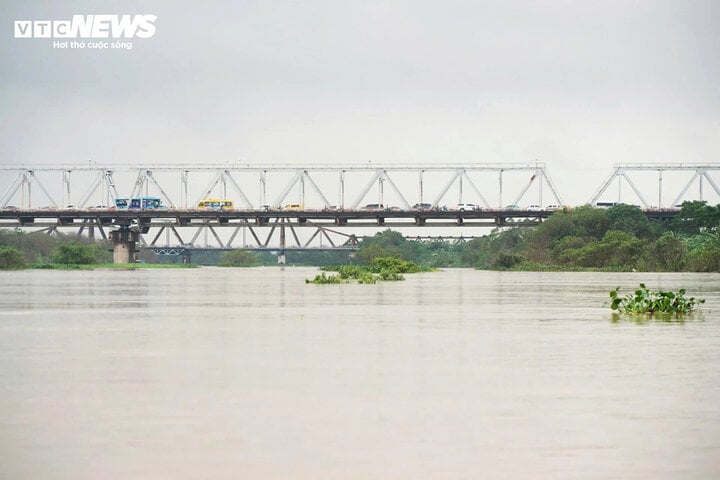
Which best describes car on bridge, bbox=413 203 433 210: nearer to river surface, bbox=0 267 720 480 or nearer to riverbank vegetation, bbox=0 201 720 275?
riverbank vegetation, bbox=0 201 720 275

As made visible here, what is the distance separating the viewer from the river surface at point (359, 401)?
11109 mm

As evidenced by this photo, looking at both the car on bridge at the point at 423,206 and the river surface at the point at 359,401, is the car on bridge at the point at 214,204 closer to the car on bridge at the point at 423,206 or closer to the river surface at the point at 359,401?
the car on bridge at the point at 423,206

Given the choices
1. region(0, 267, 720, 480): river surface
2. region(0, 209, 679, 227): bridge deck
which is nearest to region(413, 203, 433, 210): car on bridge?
region(0, 209, 679, 227): bridge deck

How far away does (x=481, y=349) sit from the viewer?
22062 mm

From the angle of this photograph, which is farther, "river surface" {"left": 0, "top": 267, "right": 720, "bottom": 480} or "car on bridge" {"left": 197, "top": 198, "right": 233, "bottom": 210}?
"car on bridge" {"left": 197, "top": 198, "right": 233, "bottom": 210}

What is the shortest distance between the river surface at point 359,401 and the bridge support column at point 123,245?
12953cm

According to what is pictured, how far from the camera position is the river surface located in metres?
11.1

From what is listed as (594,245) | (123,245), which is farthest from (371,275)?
(123,245)

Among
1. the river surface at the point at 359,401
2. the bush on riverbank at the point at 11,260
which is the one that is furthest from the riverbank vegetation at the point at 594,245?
the river surface at the point at 359,401

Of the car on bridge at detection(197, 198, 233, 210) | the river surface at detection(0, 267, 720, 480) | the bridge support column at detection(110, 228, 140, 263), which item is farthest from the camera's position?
the car on bridge at detection(197, 198, 233, 210)

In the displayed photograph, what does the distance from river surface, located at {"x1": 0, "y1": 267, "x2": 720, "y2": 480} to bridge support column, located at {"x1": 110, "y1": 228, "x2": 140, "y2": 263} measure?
12953 cm

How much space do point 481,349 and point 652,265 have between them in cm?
9392

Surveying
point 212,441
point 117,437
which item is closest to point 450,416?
point 212,441

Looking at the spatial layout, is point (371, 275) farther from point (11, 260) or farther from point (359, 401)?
point (11, 260)
